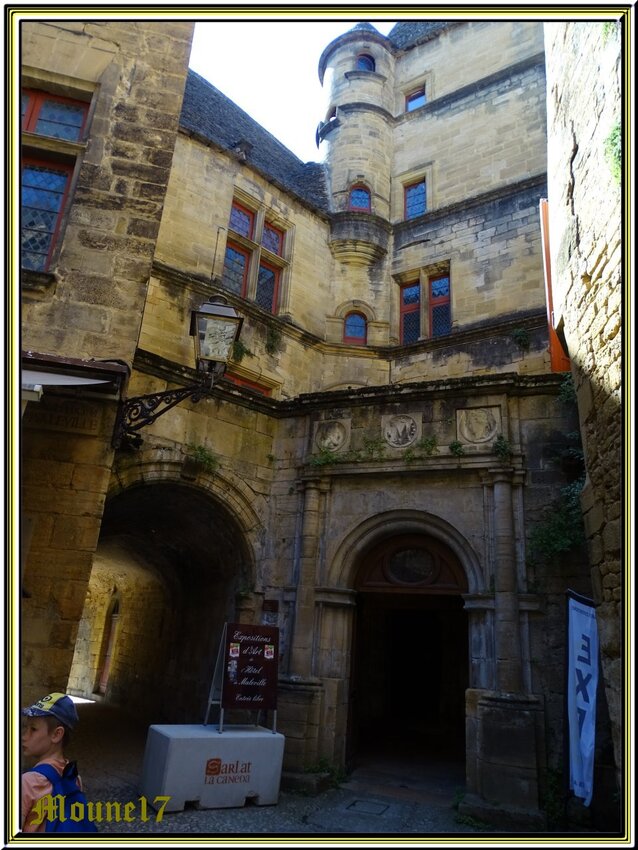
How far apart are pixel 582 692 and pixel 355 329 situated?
912 cm

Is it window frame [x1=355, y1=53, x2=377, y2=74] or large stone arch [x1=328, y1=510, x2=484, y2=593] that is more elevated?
window frame [x1=355, y1=53, x2=377, y2=74]

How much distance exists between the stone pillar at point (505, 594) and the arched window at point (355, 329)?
22.0 feet

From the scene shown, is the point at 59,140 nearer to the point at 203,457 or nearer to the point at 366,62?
the point at 203,457

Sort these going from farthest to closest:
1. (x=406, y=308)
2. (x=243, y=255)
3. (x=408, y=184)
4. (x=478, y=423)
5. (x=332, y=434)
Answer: (x=408, y=184), (x=406, y=308), (x=243, y=255), (x=332, y=434), (x=478, y=423)

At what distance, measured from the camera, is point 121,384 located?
16.3 ft

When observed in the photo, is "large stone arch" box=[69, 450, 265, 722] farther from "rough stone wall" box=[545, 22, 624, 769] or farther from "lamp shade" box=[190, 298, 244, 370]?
"rough stone wall" box=[545, 22, 624, 769]

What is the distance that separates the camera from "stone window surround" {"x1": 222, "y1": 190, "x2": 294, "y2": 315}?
455 inches

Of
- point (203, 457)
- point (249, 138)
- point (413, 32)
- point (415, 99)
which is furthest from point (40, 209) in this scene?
point (413, 32)

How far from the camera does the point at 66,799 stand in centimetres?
251

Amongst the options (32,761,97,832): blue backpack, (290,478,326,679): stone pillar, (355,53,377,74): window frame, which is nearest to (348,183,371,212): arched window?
(355,53,377,74): window frame

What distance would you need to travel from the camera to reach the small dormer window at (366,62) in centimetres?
1529

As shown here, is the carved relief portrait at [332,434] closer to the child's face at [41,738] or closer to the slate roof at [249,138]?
the child's face at [41,738]

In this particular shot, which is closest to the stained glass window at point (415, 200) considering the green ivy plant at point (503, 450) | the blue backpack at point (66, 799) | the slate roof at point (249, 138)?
the slate roof at point (249, 138)

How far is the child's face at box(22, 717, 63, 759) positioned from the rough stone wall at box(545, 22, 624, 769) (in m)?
3.26
